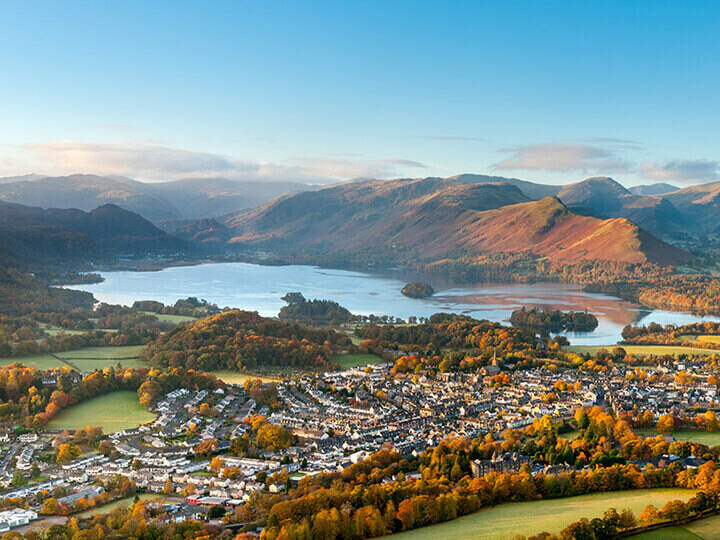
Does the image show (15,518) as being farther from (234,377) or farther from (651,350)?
(651,350)

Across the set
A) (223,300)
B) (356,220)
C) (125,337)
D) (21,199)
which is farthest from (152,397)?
(21,199)

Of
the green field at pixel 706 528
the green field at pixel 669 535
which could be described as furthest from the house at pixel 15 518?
the green field at pixel 706 528

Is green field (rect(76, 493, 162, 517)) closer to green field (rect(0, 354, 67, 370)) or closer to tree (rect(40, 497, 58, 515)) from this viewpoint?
tree (rect(40, 497, 58, 515))

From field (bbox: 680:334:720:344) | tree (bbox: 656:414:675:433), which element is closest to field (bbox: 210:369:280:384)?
tree (bbox: 656:414:675:433)

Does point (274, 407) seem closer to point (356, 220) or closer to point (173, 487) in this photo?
point (173, 487)

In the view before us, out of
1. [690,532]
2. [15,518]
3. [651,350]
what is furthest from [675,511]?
[651,350]

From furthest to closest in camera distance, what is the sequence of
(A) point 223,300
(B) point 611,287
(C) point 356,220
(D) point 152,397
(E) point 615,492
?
(C) point 356,220 < (B) point 611,287 < (A) point 223,300 < (D) point 152,397 < (E) point 615,492
